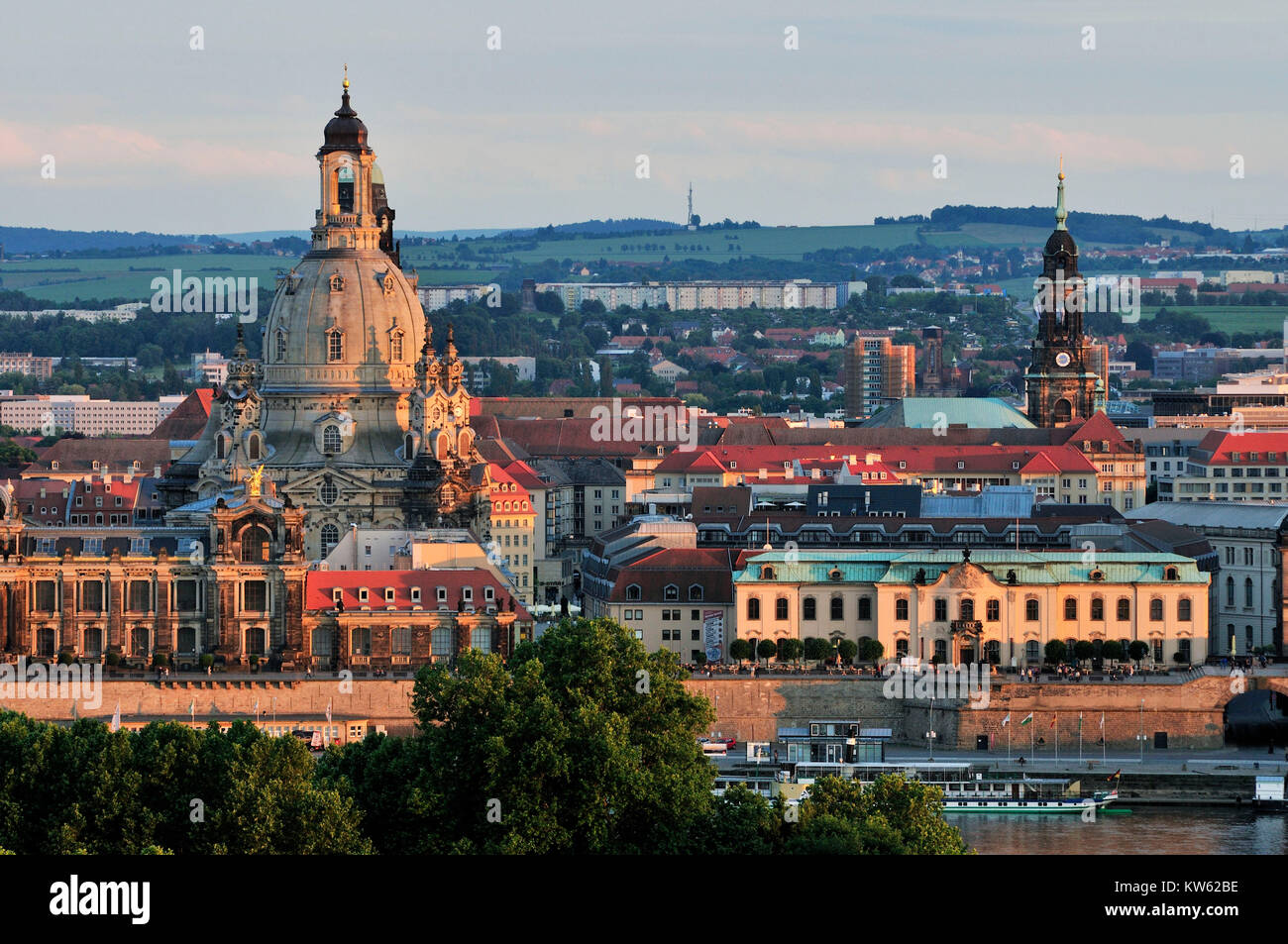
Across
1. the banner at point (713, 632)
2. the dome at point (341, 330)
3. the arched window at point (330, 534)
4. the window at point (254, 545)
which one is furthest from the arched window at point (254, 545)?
the dome at point (341, 330)

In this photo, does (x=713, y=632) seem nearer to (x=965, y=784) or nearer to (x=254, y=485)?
(x=254, y=485)

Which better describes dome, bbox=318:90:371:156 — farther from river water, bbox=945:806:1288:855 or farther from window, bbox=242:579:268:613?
river water, bbox=945:806:1288:855

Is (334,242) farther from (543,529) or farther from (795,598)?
(795,598)

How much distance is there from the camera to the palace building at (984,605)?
109 meters

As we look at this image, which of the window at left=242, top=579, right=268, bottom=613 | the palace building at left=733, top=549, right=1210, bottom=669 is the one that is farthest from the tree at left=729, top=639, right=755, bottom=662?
the window at left=242, top=579, right=268, bottom=613

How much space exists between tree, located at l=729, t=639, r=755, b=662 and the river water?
53.3 ft

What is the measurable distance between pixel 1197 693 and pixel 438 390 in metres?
42.1

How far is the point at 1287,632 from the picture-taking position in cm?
11250

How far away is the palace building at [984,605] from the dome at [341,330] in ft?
102

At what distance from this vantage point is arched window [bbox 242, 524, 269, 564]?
112 metres

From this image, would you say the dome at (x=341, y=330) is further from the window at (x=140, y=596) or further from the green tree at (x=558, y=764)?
the green tree at (x=558, y=764)

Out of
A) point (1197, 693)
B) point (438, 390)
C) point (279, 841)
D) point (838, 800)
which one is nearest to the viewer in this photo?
point (279, 841)

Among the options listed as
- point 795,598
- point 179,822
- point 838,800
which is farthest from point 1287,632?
point 179,822

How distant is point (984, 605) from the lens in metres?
109
